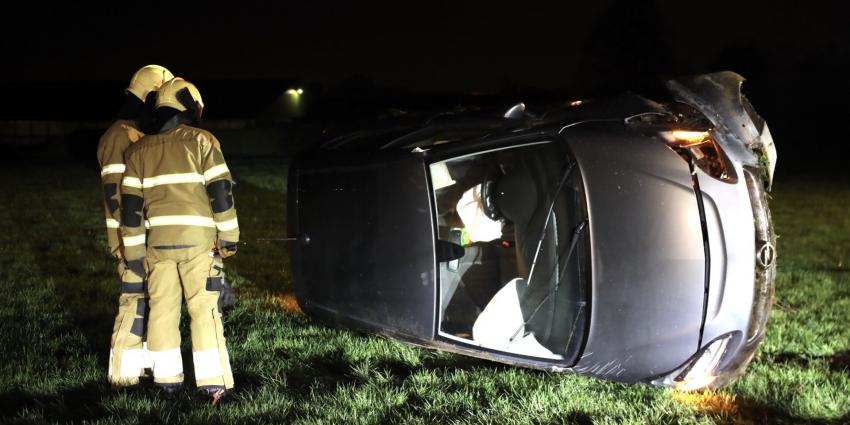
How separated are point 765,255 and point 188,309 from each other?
2.75 m

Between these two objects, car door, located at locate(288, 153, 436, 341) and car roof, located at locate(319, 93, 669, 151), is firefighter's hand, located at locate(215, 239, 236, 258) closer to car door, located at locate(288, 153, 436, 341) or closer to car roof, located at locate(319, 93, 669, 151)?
car door, located at locate(288, 153, 436, 341)

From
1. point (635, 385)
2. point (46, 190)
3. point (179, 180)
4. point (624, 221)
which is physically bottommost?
point (635, 385)

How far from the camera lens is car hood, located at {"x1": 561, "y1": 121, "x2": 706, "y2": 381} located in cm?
341

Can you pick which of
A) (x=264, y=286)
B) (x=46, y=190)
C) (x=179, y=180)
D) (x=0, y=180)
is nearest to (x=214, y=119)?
(x=0, y=180)

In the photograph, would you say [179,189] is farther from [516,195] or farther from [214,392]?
[516,195]

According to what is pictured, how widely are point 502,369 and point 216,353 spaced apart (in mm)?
1540

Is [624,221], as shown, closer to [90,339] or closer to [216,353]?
[216,353]

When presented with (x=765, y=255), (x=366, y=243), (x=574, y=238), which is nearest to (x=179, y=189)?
(x=366, y=243)

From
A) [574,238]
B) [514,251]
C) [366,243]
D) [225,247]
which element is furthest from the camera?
[514,251]

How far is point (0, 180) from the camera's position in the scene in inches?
679

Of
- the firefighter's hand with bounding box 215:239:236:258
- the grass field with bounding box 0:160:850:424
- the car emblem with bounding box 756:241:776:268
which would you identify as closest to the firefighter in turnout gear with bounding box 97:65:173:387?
the grass field with bounding box 0:160:850:424

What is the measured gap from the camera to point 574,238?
11.8 ft

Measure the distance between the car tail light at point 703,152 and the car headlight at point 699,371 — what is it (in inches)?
29.1

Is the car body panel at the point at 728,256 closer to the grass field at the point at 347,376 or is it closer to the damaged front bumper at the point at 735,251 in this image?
the damaged front bumper at the point at 735,251
